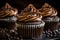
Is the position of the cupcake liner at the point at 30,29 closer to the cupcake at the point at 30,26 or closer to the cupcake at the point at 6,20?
the cupcake at the point at 30,26

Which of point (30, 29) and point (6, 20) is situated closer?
point (30, 29)

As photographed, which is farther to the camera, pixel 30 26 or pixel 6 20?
pixel 6 20

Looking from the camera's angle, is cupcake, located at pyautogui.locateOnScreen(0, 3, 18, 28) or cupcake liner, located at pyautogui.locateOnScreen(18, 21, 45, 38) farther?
cupcake, located at pyautogui.locateOnScreen(0, 3, 18, 28)

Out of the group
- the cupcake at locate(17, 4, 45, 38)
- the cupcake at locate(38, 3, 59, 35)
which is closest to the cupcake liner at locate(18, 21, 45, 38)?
the cupcake at locate(17, 4, 45, 38)

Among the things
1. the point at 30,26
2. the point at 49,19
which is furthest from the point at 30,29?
the point at 49,19

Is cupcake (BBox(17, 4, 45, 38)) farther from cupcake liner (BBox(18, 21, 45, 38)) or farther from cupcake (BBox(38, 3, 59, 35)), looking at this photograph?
cupcake (BBox(38, 3, 59, 35))

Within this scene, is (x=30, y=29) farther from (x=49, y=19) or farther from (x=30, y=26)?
(x=49, y=19)

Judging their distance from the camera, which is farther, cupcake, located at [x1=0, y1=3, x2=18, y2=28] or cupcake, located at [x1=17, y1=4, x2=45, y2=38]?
cupcake, located at [x1=0, y1=3, x2=18, y2=28]

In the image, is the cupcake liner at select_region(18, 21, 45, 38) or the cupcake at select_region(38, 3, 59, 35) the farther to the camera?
the cupcake at select_region(38, 3, 59, 35)

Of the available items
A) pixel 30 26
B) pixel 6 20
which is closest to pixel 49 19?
pixel 30 26

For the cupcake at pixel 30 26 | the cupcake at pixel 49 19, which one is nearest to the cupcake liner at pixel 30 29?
the cupcake at pixel 30 26

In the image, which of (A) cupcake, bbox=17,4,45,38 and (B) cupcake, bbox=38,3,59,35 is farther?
(B) cupcake, bbox=38,3,59,35

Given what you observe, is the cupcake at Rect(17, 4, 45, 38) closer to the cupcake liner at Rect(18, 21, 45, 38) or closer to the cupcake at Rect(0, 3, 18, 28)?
the cupcake liner at Rect(18, 21, 45, 38)

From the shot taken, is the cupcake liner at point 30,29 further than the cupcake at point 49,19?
No
